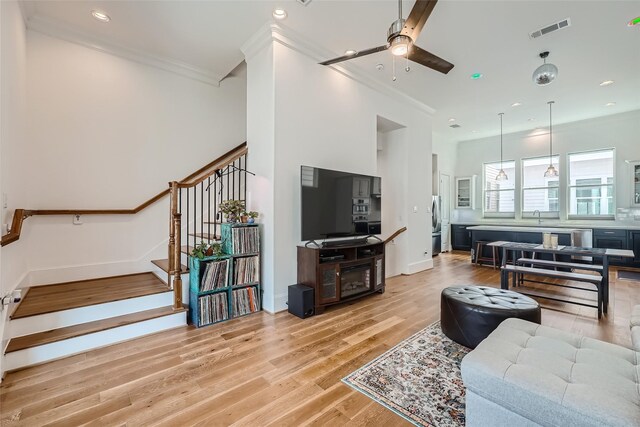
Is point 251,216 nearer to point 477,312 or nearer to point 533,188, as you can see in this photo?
point 477,312

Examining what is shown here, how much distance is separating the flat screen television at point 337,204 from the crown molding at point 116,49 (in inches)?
102

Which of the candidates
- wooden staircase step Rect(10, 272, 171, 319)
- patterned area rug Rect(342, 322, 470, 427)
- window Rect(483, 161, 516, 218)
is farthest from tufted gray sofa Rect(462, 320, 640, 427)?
window Rect(483, 161, 516, 218)

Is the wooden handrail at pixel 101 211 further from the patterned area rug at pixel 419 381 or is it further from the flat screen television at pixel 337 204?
the patterned area rug at pixel 419 381

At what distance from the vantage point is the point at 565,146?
719 centimetres

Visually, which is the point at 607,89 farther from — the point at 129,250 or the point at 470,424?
the point at 129,250

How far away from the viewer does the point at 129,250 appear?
390 cm

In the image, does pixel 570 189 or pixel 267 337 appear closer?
pixel 267 337

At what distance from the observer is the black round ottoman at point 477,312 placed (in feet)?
7.80

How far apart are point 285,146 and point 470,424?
10.00ft

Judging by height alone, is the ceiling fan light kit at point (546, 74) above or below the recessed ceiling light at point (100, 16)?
below

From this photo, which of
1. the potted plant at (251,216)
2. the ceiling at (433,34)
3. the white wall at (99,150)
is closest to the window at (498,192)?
the ceiling at (433,34)

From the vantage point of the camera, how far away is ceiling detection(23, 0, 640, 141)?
3.02m

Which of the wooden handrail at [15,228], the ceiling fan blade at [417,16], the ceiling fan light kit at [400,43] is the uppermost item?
the ceiling fan blade at [417,16]

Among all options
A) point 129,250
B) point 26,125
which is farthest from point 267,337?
point 26,125
